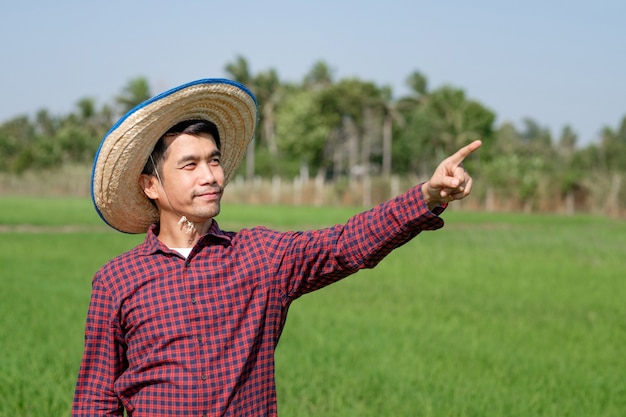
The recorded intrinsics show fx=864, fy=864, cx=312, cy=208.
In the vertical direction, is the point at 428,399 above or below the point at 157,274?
below

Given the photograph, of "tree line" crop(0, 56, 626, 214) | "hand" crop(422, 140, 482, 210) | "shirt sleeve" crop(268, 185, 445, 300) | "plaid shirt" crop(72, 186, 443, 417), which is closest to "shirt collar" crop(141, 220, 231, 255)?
"plaid shirt" crop(72, 186, 443, 417)

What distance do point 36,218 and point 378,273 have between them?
14.3 meters

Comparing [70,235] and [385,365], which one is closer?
[385,365]

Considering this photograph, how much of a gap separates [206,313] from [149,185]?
46 cm

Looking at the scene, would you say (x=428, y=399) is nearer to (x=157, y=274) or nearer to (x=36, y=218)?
(x=157, y=274)

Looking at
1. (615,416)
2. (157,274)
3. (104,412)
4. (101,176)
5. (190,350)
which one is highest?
(101,176)

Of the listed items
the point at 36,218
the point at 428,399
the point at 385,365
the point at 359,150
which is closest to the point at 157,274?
the point at 428,399

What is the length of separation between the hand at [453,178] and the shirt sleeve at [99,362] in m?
0.89

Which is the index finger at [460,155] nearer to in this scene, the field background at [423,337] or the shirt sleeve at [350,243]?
the shirt sleeve at [350,243]

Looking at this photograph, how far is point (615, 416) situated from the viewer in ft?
16.2

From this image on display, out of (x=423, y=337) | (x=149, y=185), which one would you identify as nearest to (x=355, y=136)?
(x=423, y=337)

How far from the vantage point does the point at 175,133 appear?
236 cm

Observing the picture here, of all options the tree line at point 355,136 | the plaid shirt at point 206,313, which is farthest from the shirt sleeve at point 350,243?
the tree line at point 355,136

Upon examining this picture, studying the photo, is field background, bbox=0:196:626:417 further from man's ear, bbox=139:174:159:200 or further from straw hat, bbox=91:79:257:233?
man's ear, bbox=139:174:159:200
